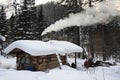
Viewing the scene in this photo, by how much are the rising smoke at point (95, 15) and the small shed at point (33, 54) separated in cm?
745

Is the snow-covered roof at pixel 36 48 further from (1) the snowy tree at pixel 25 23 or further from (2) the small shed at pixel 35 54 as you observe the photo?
(1) the snowy tree at pixel 25 23

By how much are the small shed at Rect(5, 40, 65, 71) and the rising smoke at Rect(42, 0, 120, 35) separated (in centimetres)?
745

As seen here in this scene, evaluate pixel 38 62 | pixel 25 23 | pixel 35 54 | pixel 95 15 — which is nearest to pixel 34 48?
pixel 35 54

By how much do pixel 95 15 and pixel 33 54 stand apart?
1021 cm

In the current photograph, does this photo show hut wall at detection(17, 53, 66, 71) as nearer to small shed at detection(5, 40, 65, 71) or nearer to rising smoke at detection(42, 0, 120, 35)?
small shed at detection(5, 40, 65, 71)

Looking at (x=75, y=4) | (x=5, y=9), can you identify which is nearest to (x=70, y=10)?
(x=75, y=4)

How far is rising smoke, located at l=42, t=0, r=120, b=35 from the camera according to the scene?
23141mm

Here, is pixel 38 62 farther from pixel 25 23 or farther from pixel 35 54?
pixel 25 23

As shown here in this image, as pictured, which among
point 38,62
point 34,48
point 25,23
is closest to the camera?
point 34,48

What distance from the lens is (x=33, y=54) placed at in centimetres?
1664

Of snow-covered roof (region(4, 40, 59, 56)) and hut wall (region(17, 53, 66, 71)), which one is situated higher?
snow-covered roof (region(4, 40, 59, 56))

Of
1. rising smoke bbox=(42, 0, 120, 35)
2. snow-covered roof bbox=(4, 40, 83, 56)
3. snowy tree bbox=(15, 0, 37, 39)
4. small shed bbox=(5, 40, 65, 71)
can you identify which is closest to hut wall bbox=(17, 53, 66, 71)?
small shed bbox=(5, 40, 65, 71)

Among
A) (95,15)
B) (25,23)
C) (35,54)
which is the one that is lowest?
(25,23)

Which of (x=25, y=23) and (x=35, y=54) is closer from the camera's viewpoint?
(x=35, y=54)
